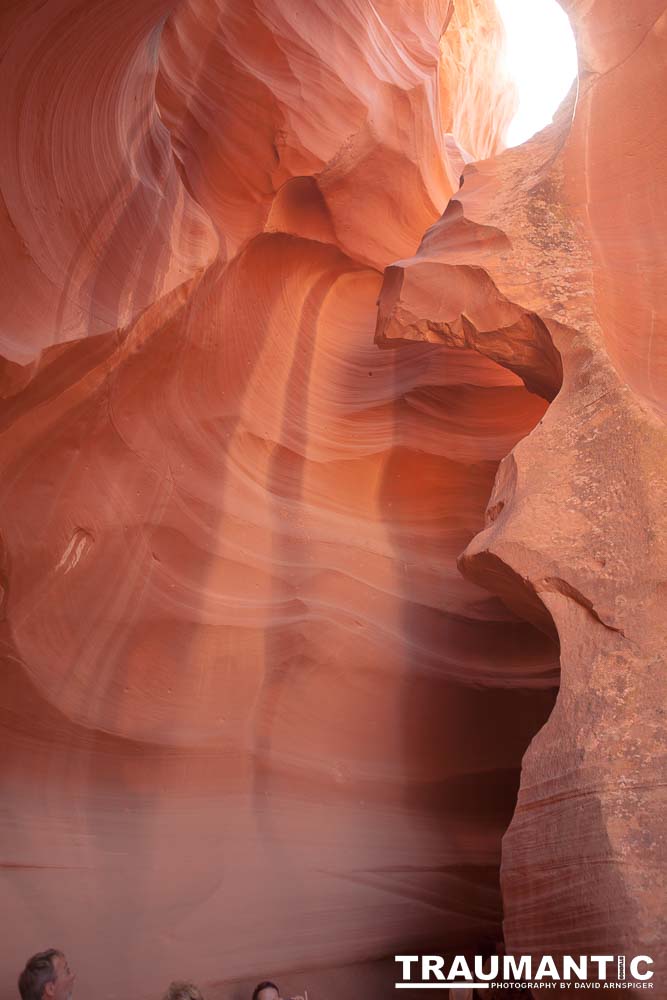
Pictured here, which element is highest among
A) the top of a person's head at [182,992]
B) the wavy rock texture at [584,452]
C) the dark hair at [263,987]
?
the wavy rock texture at [584,452]

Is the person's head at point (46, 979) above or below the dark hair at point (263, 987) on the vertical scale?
below

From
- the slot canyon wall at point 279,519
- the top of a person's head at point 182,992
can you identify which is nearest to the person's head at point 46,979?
the top of a person's head at point 182,992

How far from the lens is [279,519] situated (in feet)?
15.2

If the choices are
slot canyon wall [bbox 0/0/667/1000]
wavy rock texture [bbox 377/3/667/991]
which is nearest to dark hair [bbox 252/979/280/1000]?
slot canyon wall [bbox 0/0/667/1000]

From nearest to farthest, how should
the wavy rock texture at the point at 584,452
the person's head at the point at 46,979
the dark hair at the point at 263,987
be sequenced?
the wavy rock texture at the point at 584,452 → the person's head at the point at 46,979 → the dark hair at the point at 263,987

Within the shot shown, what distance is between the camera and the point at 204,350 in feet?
15.3

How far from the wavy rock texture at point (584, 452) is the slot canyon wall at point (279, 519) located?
0.05 feet

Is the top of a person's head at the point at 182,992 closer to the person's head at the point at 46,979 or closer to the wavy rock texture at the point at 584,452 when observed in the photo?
the person's head at the point at 46,979

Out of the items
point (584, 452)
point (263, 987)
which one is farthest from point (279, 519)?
point (263, 987)

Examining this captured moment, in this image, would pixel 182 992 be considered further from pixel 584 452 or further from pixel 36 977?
pixel 584 452

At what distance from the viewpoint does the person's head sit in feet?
9.80

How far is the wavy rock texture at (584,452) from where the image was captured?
267 cm

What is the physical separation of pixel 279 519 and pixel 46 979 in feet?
7.53

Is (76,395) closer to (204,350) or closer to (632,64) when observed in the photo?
(204,350)
